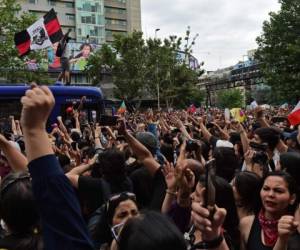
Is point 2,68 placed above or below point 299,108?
above

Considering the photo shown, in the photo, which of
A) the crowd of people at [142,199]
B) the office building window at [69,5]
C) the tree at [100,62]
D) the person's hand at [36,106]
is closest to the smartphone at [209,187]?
the crowd of people at [142,199]

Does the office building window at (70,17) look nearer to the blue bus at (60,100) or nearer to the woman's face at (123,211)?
the blue bus at (60,100)

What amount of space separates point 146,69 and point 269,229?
33.2 m

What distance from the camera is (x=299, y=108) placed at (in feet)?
22.9

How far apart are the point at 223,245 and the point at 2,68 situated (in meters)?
24.9

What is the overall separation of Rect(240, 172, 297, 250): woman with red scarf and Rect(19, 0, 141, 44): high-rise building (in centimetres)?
5834

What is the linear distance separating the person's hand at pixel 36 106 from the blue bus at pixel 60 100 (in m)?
11.8

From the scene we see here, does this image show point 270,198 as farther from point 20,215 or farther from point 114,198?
point 20,215

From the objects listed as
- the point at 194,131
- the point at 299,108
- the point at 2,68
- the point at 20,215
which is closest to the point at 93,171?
the point at 20,215

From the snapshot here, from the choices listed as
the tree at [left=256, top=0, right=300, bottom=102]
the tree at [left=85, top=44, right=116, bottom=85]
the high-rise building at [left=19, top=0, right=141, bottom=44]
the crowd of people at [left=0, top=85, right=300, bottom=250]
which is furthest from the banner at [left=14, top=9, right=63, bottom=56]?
the high-rise building at [left=19, top=0, right=141, bottom=44]

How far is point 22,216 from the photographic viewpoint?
2.00 metres

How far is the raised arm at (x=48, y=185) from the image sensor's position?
1.51 m

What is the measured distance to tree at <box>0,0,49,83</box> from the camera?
2488cm

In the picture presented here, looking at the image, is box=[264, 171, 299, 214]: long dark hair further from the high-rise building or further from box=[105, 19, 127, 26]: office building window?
box=[105, 19, 127, 26]: office building window
